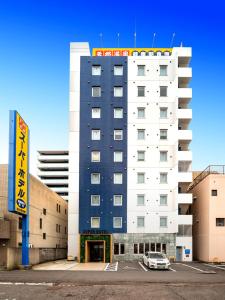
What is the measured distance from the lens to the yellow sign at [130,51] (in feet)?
222

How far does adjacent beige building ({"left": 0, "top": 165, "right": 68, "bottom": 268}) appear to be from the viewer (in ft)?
149

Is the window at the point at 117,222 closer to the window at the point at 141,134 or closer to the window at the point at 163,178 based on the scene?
the window at the point at 163,178

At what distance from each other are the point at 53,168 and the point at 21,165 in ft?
411

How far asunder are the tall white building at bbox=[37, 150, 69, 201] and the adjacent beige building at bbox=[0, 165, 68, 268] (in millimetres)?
82421

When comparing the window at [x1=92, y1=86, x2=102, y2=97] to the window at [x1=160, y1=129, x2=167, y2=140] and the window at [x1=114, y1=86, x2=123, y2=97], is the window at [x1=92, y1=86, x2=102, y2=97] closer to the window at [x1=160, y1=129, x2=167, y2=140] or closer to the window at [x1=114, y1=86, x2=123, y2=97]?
the window at [x1=114, y1=86, x2=123, y2=97]

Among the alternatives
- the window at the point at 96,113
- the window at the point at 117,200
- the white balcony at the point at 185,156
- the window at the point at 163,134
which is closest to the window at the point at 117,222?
the window at the point at 117,200

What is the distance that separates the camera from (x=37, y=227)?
56.2 meters

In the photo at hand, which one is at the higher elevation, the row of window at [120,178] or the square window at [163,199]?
the row of window at [120,178]

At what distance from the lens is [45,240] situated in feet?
202

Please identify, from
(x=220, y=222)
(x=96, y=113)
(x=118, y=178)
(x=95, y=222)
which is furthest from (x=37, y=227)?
(x=220, y=222)

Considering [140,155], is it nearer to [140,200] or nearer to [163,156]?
[163,156]

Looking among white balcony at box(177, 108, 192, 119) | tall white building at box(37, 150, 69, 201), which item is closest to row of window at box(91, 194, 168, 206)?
white balcony at box(177, 108, 192, 119)

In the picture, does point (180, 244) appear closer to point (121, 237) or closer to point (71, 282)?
point (121, 237)

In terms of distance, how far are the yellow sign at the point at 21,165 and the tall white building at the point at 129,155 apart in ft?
65.4
